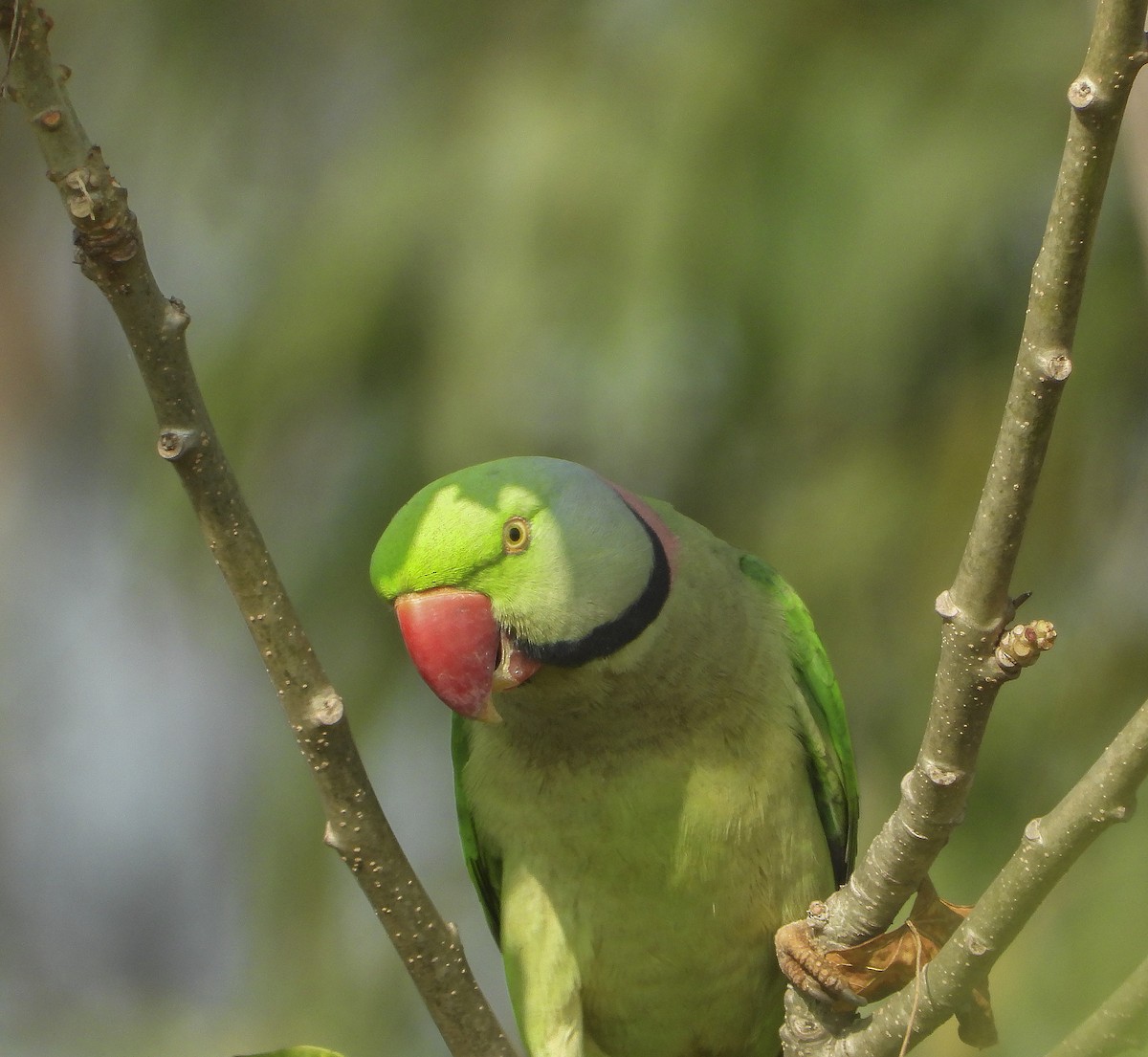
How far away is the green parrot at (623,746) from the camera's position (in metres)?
2.20

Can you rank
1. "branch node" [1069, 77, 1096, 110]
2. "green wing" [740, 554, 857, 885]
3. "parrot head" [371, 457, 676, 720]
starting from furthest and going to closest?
"green wing" [740, 554, 857, 885] < "parrot head" [371, 457, 676, 720] < "branch node" [1069, 77, 1096, 110]

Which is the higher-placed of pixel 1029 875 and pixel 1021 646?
pixel 1021 646

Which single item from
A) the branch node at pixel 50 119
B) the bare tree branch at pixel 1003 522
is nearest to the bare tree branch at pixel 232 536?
the branch node at pixel 50 119

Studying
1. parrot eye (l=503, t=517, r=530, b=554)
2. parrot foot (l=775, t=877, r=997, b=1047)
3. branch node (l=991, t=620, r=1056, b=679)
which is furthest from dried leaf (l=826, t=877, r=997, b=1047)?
parrot eye (l=503, t=517, r=530, b=554)

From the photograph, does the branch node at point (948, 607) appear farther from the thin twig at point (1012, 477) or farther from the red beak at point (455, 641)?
the red beak at point (455, 641)

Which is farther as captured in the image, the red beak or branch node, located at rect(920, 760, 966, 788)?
the red beak

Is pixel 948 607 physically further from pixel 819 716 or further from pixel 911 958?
pixel 819 716

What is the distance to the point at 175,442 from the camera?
154cm

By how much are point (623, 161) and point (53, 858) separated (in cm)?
405

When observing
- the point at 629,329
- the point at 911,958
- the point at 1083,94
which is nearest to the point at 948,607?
the point at 1083,94

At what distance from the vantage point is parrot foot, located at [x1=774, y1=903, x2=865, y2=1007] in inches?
83.4

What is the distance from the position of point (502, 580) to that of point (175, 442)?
0.75 metres

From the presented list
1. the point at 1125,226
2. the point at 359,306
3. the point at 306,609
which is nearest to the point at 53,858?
the point at 306,609

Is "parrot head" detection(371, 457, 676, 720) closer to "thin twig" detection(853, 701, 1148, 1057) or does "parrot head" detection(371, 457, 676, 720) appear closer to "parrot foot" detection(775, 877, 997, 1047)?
"parrot foot" detection(775, 877, 997, 1047)
